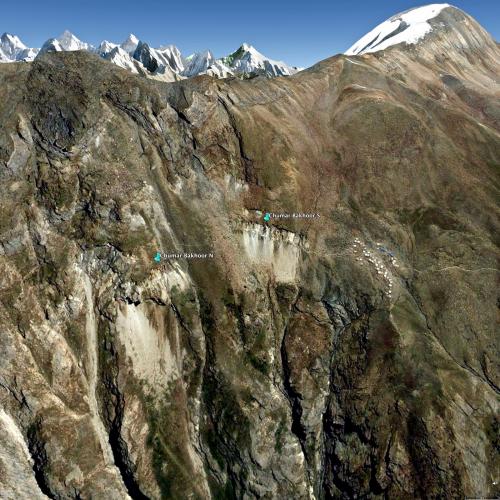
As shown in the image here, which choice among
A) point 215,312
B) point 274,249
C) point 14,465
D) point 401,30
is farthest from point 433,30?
point 14,465

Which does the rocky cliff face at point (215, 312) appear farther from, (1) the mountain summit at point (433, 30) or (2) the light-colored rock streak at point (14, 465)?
(1) the mountain summit at point (433, 30)

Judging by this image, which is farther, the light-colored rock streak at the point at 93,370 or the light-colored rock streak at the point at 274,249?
the light-colored rock streak at the point at 274,249

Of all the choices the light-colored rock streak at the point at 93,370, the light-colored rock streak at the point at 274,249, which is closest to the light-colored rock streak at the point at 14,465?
the light-colored rock streak at the point at 93,370

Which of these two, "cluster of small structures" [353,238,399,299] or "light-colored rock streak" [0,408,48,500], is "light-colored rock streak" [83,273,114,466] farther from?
"cluster of small structures" [353,238,399,299]

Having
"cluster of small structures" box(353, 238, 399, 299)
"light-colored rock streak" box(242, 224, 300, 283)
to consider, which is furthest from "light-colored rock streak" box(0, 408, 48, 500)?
"cluster of small structures" box(353, 238, 399, 299)

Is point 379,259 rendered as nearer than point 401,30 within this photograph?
Yes

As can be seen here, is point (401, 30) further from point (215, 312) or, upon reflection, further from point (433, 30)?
point (215, 312)
